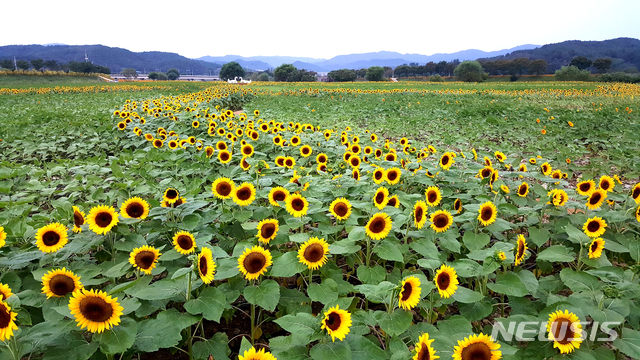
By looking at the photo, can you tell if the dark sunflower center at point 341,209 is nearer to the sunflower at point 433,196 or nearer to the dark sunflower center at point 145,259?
the sunflower at point 433,196

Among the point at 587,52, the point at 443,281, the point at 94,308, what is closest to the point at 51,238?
the point at 94,308

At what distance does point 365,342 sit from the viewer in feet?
5.12

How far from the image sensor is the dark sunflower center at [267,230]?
2248 mm

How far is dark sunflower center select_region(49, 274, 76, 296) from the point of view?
5.44 feet

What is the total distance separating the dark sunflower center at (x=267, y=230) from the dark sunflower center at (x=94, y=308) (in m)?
1.00

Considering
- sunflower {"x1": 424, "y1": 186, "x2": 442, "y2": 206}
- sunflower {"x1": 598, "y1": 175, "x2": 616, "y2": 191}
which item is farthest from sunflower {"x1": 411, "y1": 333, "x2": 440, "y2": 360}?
sunflower {"x1": 598, "y1": 175, "x2": 616, "y2": 191}

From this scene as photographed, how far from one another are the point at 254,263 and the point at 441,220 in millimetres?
1498

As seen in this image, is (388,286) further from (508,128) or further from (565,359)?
(508,128)

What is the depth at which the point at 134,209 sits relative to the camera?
2.31 metres

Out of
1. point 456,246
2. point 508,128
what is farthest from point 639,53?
point 456,246

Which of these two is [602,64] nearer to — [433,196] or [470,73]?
[470,73]

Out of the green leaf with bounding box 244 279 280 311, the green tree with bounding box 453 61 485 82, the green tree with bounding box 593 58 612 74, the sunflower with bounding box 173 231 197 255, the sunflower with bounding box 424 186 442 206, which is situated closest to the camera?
the green leaf with bounding box 244 279 280 311

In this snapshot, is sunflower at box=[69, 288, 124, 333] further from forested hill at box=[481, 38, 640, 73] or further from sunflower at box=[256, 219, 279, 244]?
forested hill at box=[481, 38, 640, 73]

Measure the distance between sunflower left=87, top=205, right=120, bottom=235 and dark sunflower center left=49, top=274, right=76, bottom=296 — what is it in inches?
17.0
